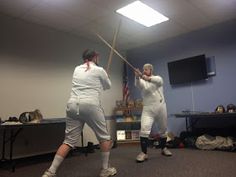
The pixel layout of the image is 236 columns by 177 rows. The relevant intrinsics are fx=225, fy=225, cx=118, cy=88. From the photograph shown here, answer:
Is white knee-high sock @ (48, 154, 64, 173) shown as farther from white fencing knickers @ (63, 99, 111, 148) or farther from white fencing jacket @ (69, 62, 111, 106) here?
white fencing jacket @ (69, 62, 111, 106)

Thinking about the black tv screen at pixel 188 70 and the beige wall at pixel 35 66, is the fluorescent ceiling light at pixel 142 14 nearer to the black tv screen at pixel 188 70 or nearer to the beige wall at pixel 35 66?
the black tv screen at pixel 188 70

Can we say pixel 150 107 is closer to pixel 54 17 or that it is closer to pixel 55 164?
pixel 55 164

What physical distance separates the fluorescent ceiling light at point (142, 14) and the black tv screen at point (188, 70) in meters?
1.13

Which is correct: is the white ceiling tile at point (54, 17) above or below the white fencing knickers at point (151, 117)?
above

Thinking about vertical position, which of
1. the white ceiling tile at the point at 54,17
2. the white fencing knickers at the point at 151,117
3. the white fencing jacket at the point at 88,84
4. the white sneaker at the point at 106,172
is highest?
the white ceiling tile at the point at 54,17

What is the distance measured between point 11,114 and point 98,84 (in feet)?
6.71

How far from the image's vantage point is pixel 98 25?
4398mm

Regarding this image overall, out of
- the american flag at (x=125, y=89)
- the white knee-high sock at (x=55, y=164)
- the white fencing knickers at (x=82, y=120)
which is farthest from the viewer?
the american flag at (x=125, y=89)

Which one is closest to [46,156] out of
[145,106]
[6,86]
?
[6,86]

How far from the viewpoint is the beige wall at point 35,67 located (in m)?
3.72

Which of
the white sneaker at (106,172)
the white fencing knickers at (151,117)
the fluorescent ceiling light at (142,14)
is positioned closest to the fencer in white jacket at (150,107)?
the white fencing knickers at (151,117)

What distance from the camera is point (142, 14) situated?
3977mm

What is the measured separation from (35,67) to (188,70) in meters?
3.12

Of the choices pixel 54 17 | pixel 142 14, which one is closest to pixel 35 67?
pixel 54 17
